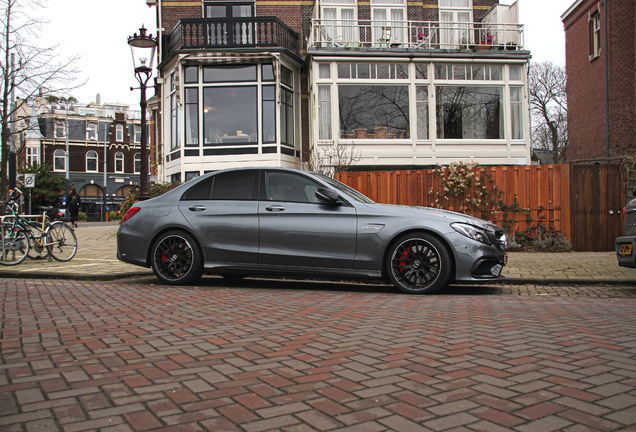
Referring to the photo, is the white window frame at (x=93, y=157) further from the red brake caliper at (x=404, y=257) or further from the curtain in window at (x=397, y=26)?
the red brake caliper at (x=404, y=257)

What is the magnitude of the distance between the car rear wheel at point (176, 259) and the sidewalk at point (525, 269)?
1.12 m

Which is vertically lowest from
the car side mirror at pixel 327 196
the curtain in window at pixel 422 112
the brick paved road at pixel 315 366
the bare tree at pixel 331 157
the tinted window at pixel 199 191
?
the brick paved road at pixel 315 366

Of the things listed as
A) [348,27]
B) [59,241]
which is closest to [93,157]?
[348,27]

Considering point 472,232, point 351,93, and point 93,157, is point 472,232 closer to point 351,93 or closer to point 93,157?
point 351,93

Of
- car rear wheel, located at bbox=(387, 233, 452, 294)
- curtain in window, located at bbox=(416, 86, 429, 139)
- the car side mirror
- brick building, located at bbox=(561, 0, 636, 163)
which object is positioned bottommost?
car rear wheel, located at bbox=(387, 233, 452, 294)

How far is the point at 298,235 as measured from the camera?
6.68 metres

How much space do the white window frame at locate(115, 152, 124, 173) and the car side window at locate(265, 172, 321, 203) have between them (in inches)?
2356

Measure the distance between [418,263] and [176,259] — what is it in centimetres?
317

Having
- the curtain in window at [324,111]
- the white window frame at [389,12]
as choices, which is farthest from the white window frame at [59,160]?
the curtain in window at [324,111]

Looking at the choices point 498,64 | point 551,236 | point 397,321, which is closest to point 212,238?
point 397,321

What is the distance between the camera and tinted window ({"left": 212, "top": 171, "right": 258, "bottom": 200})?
23.4 ft

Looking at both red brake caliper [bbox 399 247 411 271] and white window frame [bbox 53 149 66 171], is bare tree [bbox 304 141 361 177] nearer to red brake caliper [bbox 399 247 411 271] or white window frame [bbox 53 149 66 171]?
red brake caliper [bbox 399 247 411 271]

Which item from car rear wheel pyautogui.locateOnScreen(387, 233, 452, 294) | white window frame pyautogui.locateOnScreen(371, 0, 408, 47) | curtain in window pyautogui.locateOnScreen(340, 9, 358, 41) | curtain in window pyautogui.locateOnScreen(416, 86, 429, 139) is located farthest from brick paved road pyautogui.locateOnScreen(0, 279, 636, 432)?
white window frame pyautogui.locateOnScreen(371, 0, 408, 47)

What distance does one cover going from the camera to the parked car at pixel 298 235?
249 inches
